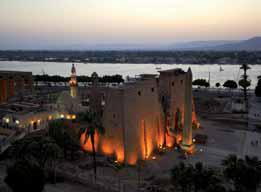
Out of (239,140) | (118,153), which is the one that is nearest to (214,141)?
(239,140)

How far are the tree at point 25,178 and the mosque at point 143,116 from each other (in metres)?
8.60

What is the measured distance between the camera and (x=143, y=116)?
2588cm

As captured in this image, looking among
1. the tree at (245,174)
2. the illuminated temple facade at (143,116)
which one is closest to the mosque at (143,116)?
the illuminated temple facade at (143,116)

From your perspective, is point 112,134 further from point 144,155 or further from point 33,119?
point 33,119

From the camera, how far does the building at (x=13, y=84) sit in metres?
53.0

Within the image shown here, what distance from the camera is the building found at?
52969 millimetres

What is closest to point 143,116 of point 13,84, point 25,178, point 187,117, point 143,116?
point 143,116

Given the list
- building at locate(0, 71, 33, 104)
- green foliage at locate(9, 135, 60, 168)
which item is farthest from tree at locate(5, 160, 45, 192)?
building at locate(0, 71, 33, 104)

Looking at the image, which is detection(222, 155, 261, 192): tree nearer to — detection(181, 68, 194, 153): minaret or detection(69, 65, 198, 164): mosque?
detection(69, 65, 198, 164): mosque

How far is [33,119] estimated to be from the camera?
3244 cm

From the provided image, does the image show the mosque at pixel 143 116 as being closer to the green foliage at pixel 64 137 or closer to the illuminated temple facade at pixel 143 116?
the illuminated temple facade at pixel 143 116

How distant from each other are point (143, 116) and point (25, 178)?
1223cm

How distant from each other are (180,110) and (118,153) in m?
10.1

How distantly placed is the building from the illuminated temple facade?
98.2ft
